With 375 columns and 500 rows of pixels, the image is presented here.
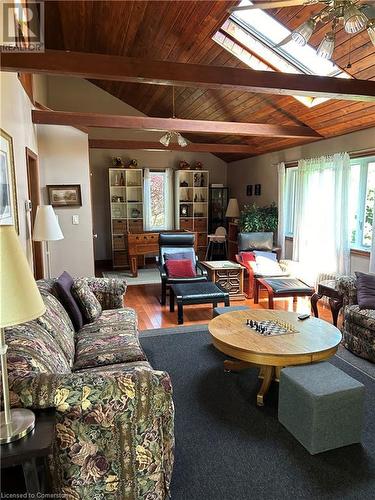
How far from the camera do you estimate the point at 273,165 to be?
21.0 ft

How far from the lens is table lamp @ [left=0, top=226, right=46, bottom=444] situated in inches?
47.8

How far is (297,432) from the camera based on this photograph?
6.68 feet

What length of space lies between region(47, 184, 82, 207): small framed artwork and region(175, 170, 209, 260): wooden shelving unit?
123 inches

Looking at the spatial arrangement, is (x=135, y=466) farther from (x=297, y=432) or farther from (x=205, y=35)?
(x=205, y=35)

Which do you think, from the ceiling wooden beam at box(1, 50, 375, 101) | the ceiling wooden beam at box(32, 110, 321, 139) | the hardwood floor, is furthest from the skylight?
the hardwood floor

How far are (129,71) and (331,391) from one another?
2.60 m

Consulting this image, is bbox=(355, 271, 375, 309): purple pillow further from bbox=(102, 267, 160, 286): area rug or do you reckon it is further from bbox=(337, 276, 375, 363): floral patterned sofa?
bbox=(102, 267, 160, 286): area rug

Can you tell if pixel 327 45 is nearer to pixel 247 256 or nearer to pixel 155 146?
pixel 247 256

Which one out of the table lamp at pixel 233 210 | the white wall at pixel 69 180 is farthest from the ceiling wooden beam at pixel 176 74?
the table lamp at pixel 233 210

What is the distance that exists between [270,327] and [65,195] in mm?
3655

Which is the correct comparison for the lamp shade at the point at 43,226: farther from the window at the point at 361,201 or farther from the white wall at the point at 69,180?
the window at the point at 361,201

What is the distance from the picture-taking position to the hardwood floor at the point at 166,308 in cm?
414

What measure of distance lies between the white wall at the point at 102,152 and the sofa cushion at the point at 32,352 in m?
5.91

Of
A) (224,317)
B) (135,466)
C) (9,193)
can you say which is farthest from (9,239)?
(224,317)
